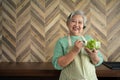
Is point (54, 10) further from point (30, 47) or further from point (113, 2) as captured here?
point (113, 2)

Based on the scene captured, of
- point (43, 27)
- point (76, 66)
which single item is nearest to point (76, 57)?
point (76, 66)

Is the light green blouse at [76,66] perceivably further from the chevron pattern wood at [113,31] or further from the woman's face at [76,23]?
the chevron pattern wood at [113,31]

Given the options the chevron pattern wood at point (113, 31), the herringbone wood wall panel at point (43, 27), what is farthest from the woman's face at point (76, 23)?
the chevron pattern wood at point (113, 31)

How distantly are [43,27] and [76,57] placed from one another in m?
0.82

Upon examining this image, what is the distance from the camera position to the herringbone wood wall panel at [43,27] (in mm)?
1834

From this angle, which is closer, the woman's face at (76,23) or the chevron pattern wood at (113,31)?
the woman's face at (76,23)

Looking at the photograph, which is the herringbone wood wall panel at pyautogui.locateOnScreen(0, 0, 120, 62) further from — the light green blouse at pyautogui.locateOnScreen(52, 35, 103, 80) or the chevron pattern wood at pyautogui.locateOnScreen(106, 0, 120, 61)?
the light green blouse at pyautogui.locateOnScreen(52, 35, 103, 80)

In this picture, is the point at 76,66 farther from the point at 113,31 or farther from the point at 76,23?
the point at 113,31

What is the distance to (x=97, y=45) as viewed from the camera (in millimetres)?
1124

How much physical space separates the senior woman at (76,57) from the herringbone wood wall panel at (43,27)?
2.28 ft

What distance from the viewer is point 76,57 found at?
110 centimetres

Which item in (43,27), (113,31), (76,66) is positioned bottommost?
(43,27)

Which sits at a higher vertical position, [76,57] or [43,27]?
[76,57]

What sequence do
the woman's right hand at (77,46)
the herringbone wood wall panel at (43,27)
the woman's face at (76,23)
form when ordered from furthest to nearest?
the herringbone wood wall panel at (43,27), the woman's face at (76,23), the woman's right hand at (77,46)
